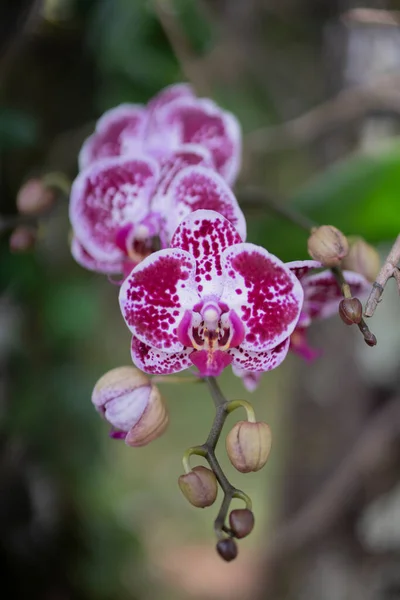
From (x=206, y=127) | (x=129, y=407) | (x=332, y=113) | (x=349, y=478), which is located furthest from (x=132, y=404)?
(x=349, y=478)

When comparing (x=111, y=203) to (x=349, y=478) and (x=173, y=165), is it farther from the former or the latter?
(x=349, y=478)

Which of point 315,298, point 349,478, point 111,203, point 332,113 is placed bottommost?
point 349,478

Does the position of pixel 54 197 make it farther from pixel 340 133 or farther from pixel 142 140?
pixel 340 133

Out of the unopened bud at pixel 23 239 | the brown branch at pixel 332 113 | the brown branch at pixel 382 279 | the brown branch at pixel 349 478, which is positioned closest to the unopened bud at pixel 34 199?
the unopened bud at pixel 23 239

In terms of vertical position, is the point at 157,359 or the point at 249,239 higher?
the point at 157,359

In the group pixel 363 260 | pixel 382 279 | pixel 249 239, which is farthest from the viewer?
pixel 249 239

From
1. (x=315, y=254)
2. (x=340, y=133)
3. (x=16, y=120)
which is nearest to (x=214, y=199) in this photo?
(x=315, y=254)
